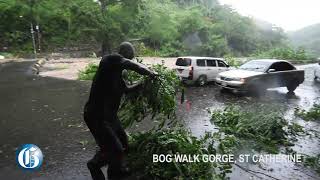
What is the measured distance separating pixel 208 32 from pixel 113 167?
128 ft

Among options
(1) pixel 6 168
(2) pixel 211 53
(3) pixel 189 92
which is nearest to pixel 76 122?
(1) pixel 6 168

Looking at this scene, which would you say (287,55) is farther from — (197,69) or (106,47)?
(197,69)

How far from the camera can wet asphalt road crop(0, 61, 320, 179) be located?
5.59m

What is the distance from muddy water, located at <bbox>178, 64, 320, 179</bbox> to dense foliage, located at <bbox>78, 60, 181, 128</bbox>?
1.83m

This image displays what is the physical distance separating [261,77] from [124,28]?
23433 millimetres

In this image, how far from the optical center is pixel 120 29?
3275cm

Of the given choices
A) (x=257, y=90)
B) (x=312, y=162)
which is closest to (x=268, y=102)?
(x=257, y=90)

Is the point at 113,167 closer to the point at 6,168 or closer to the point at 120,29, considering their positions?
the point at 6,168

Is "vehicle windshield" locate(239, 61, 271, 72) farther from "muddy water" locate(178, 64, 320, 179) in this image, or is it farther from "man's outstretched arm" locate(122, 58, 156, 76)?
"man's outstretched arm" locate(122, 58, 156, 76)

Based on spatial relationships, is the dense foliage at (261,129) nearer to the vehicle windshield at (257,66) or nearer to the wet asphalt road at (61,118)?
the wet asphalt road at (61,118)

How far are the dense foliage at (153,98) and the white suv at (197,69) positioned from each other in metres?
10.2

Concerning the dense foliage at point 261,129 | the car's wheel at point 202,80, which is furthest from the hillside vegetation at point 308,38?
the dense foliage at point 261,129

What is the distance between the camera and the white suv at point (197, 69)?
15.3 m

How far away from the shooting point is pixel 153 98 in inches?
186
